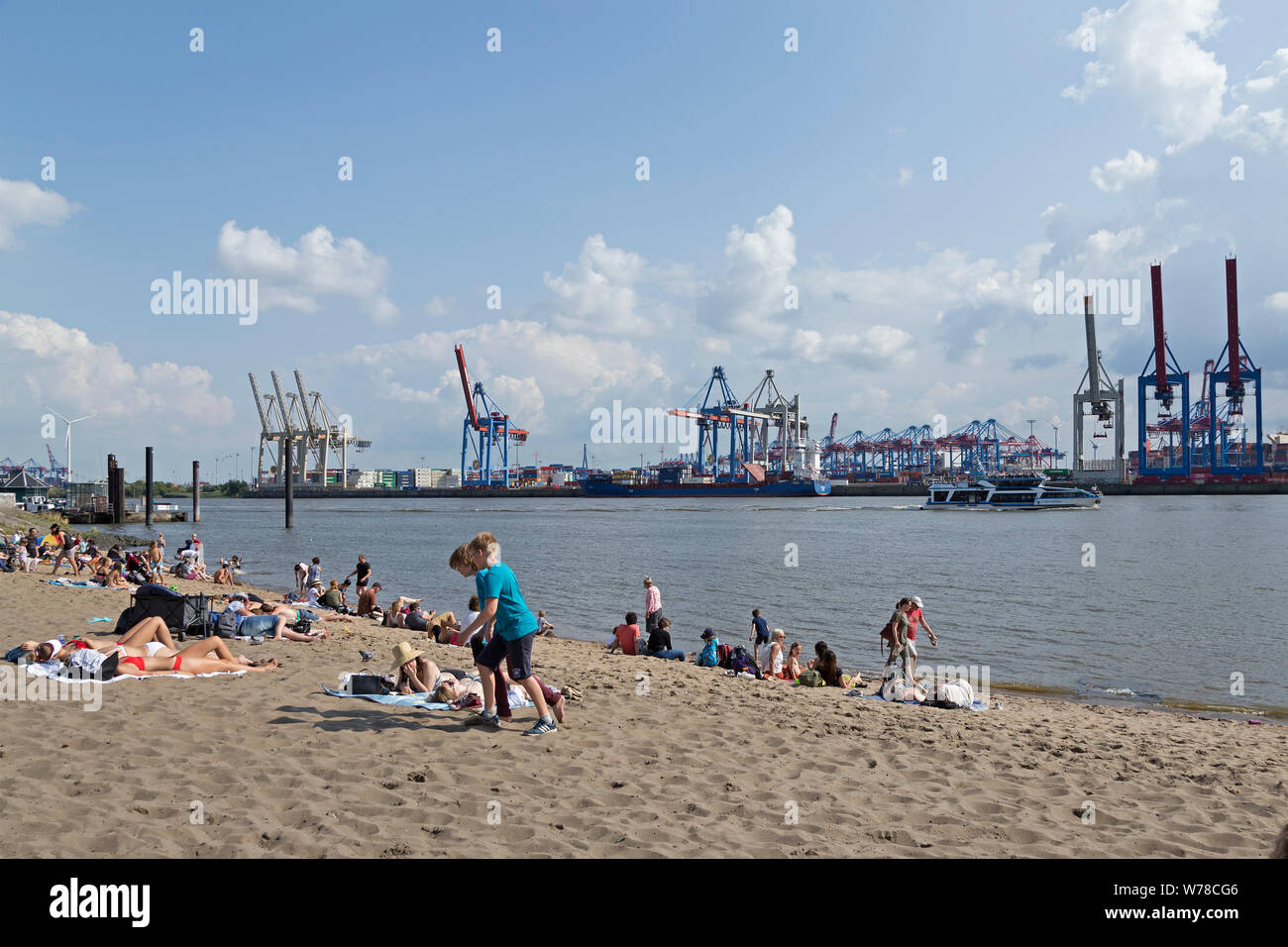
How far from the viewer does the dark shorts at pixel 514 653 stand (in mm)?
5762

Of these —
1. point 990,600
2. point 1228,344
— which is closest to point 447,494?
point 1228,344

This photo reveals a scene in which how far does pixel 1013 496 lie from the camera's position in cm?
7625

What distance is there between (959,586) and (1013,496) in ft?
194

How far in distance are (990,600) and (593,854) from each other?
18.2 m

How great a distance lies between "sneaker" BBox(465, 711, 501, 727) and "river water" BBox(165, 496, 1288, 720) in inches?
314

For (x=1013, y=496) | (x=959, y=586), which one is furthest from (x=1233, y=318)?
(x=959, y=586)

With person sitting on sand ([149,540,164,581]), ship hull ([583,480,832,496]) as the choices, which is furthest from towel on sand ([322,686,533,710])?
ship hull ([583,480,832,496])

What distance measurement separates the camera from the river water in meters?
13.0

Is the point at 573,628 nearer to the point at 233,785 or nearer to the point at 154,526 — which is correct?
the point at 233,785

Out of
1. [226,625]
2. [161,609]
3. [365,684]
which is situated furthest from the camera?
[226,625]

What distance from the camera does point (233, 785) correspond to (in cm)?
472

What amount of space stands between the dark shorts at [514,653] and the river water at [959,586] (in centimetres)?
811

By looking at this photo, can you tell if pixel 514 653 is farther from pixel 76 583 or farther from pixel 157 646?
pixel 76 583

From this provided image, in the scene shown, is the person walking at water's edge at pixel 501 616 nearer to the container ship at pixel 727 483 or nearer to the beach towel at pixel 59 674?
the beach towel at pixel 59 674
